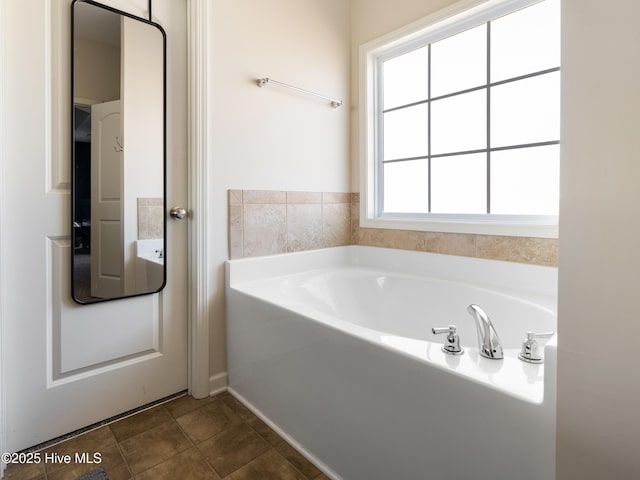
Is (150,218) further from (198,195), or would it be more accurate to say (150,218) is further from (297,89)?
(297,89)

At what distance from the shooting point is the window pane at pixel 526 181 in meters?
1.61

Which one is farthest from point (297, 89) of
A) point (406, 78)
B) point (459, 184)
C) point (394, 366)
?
point (394, 366)

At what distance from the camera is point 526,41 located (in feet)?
5.47

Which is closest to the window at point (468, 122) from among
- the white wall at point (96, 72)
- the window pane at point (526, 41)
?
the window pane at point (526, 41)

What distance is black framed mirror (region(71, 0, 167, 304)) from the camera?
135 centimetres

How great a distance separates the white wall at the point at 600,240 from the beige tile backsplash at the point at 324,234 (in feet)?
3.82

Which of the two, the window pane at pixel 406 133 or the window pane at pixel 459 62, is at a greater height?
the window pane at pixel 459 62

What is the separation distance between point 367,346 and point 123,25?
164 cm

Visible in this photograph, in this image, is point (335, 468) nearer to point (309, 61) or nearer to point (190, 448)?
point (190, 448)

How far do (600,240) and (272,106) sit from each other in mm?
1721

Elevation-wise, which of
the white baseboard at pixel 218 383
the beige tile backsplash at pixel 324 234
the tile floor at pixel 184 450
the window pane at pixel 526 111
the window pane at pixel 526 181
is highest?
the window pane at pixel 526 111

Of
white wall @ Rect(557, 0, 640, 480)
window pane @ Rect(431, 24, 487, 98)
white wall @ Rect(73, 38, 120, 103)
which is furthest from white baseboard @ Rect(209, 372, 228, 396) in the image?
window pane @ Rect(431, 24, 487, 98)

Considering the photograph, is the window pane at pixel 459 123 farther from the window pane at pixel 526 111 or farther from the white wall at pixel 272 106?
the white wall at pixel 272 106

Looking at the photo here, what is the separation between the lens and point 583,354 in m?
0.54
